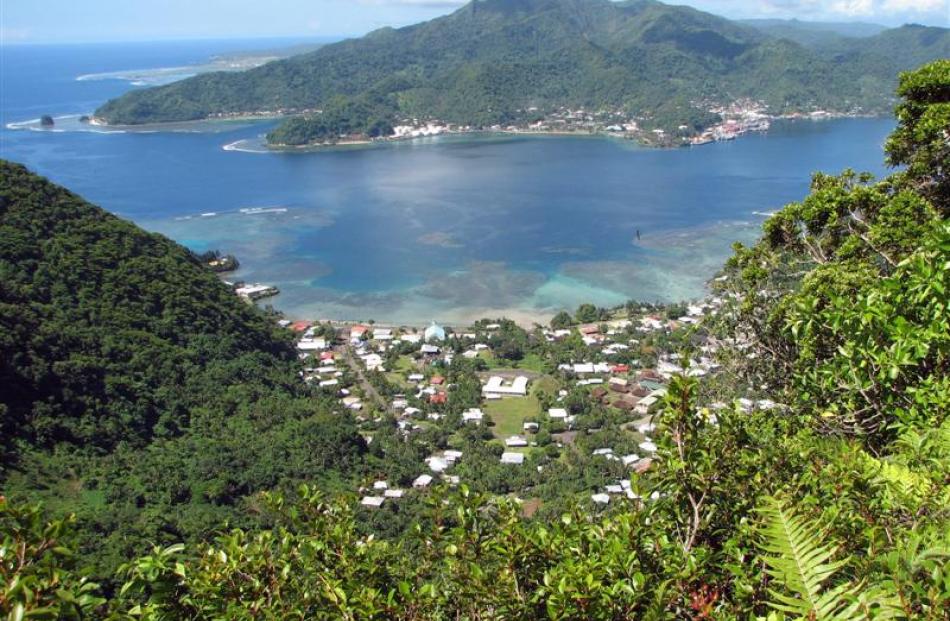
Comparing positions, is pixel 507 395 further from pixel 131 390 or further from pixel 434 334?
pixel 131 390

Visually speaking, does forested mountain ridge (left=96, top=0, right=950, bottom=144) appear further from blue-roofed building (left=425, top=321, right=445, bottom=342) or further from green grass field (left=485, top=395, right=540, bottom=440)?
green grass field (left=485, top=395, right=540, bottom=440)

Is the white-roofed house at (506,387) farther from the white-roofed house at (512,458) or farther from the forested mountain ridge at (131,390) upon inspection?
the forested mountain ridge at (131,390)

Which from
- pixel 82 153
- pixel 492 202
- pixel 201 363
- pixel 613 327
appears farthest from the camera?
pixel 82 153

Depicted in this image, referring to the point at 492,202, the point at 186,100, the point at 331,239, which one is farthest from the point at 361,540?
the point at 186,100

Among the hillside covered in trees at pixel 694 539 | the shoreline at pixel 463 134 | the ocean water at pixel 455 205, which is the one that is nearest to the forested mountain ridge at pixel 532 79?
the shoreline at pixel 463 134

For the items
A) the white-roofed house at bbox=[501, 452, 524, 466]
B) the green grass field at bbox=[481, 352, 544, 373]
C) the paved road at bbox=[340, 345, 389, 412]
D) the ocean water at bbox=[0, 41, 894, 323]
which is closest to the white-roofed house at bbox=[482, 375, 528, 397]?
the green grass field at bbox=[481, 352, 544, 373]

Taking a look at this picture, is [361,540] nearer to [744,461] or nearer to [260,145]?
[744,461]
